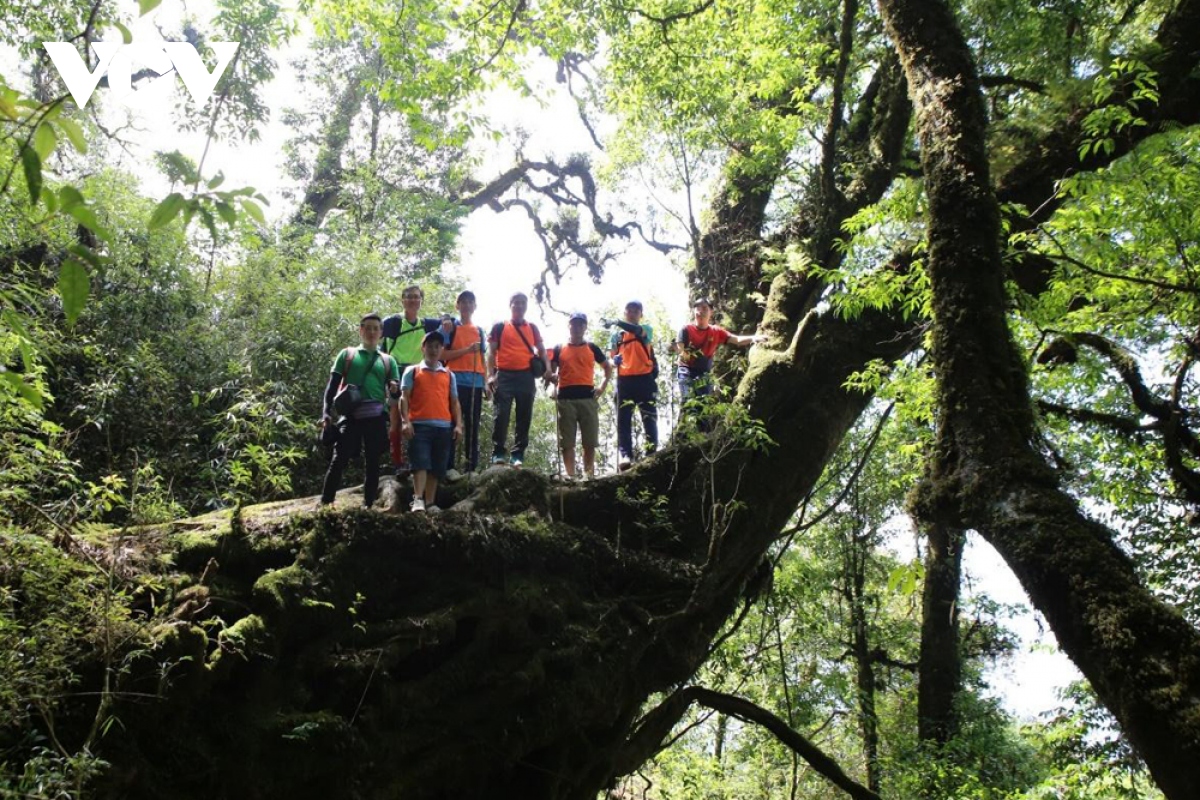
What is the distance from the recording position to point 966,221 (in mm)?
3484

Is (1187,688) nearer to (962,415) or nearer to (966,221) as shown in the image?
(962,415)

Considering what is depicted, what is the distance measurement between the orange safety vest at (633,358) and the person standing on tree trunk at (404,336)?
2117mm

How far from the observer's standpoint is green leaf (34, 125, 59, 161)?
153 centimetres

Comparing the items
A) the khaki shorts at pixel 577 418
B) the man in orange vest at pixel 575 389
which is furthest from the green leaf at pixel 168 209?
the khaki shorts at pixel 577 418

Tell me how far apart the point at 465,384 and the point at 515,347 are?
706mm

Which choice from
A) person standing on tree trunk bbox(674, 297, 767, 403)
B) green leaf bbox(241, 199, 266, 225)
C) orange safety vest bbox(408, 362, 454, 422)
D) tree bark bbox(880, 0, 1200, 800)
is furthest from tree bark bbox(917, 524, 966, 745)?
green leaf bbox(241, 199, 266, 225)

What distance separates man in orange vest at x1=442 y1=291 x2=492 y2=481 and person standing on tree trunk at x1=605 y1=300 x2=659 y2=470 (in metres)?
1.52

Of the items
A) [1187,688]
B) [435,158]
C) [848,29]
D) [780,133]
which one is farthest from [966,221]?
[435,158]

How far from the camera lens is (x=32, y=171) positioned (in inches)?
56.7

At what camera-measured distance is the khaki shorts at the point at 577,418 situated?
8.96 metres

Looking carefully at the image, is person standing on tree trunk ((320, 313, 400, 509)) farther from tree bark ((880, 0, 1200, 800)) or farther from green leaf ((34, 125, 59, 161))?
green leaf ((34, 125, 59, 161))

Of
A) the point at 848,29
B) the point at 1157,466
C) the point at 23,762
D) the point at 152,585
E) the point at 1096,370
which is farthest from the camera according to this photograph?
the point at 1157,466

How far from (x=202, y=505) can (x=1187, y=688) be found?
8999mm

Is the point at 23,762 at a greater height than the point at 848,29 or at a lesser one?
lesser
